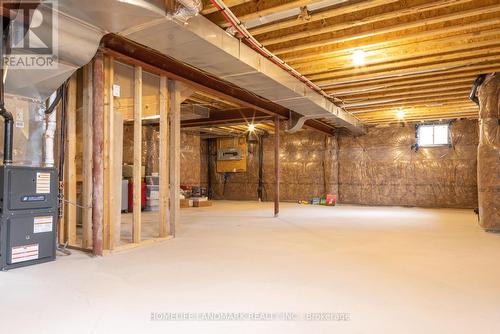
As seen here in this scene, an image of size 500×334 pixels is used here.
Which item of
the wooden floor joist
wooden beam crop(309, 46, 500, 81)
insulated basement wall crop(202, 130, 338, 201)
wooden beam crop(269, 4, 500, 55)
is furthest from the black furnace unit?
insulated basement wall crop(202, 130, 338, 201)

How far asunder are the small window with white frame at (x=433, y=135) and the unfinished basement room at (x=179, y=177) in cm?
271

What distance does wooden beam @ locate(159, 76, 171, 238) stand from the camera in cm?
413

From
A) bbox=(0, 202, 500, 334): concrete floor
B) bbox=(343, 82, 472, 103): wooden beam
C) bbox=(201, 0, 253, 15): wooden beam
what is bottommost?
bbox=(0, 202, 500, 334): concrete floor

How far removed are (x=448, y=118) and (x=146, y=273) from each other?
8420 millimetres

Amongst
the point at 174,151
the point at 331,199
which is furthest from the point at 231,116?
the point at 331,199

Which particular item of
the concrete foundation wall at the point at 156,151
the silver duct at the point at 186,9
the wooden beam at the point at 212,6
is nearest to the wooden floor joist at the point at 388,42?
the wooden beam at the point at 212,6

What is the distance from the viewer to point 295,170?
1056 cm

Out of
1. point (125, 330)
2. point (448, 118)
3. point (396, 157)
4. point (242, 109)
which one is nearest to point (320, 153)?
point (396, 157)

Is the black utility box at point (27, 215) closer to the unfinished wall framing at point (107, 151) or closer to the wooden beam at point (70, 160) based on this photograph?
the unfinished wall framing at point (107, 151)

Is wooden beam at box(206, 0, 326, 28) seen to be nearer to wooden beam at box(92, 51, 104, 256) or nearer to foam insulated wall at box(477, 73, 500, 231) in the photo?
wooden beam at box(92, 51, 104, 256)

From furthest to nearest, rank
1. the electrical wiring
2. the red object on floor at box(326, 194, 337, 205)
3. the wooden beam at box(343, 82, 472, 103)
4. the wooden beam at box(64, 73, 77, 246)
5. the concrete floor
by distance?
1. the red object on floor at box(326, 194, 337, 205)
2. the wooden beam at box(343, 82, 472, 103)
3. the wooden beam at box(64, 73, 77, 246)
4. the electrical wiring
5. the concrete floor

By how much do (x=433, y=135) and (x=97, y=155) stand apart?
27.5 ft

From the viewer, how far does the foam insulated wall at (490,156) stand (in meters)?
4.65

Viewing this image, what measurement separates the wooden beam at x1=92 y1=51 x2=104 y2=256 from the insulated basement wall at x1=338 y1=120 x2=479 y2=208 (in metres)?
7.66
